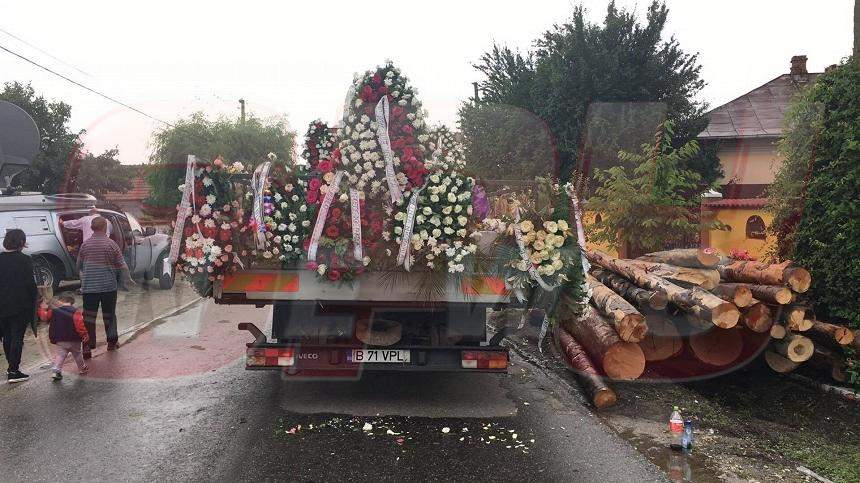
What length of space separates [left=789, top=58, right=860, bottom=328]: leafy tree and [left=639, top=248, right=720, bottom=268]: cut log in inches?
33.0

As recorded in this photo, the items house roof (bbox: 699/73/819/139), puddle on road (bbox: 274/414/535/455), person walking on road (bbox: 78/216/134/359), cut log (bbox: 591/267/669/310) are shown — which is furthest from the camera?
house roof (bbox: 699/73/819/139)

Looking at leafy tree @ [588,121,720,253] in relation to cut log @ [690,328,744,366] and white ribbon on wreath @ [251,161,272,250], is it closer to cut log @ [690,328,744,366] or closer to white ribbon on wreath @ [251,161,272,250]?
cut log @ [690,328,744,366]

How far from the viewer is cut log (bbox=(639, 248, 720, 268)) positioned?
693cm

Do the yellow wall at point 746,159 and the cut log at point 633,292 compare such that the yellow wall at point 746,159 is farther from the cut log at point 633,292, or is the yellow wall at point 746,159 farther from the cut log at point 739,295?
the cut log at point 739,295

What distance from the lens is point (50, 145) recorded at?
22.2 m

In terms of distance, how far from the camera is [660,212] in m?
11.7

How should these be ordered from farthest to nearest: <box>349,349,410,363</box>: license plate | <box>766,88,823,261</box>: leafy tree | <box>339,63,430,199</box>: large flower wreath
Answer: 1. <box>766,88,823,261</box>: leafy tree
2. <box>349,349,410,363</box>: license plate
3. <box>339,63,430,199</box>: large flower wreath

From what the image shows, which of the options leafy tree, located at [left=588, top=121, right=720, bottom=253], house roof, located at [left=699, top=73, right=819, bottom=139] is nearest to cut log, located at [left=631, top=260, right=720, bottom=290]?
leafy tree, located at [left=588, top=121, right=720, bottom=253]

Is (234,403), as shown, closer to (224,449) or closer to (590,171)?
(224,449)

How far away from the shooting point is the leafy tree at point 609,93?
17.4 m

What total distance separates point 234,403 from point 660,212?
29.9 ft

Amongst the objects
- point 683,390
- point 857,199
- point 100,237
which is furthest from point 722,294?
point 100,237

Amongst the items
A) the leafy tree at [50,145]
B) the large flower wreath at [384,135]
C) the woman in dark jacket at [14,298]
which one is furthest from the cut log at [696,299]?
the leafy tree at [50,145]

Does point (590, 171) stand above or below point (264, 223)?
above
